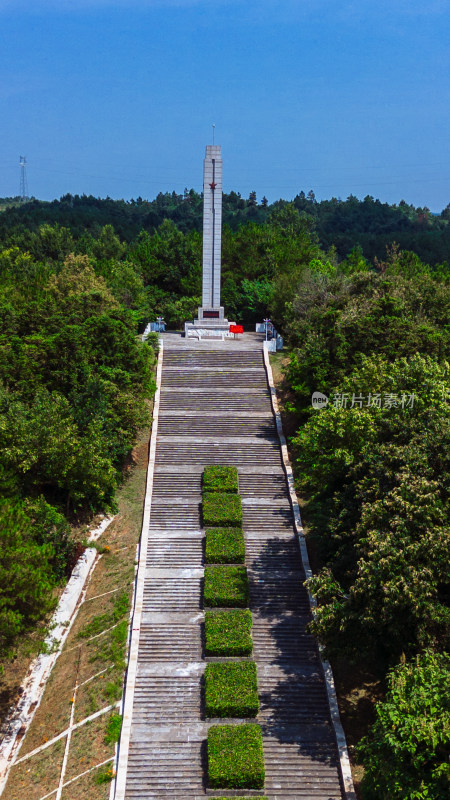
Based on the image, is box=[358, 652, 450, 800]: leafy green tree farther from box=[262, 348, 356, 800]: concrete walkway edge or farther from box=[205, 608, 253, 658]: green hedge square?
box=[205, 608, 253, 658]: green hedge square

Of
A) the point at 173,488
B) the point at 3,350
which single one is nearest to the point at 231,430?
the point at 173,488

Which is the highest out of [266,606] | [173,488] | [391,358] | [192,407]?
[391,358]

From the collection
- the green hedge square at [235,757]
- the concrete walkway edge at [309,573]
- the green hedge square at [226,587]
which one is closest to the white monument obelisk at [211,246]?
the concrete walkway edge at [309,573]

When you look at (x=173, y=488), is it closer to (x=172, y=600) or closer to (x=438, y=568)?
(x=172, y=600)

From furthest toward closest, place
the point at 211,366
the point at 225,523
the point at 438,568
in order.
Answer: the point at 211,366 → the point at 225,523 → the point at 438,568

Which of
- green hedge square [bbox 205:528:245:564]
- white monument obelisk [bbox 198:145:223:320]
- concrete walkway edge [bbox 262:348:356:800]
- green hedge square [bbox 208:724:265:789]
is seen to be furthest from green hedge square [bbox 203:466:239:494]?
white monument obelisk [bbox 198:145:223:320]

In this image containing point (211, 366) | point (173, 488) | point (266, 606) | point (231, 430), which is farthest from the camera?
point (211, 366)
